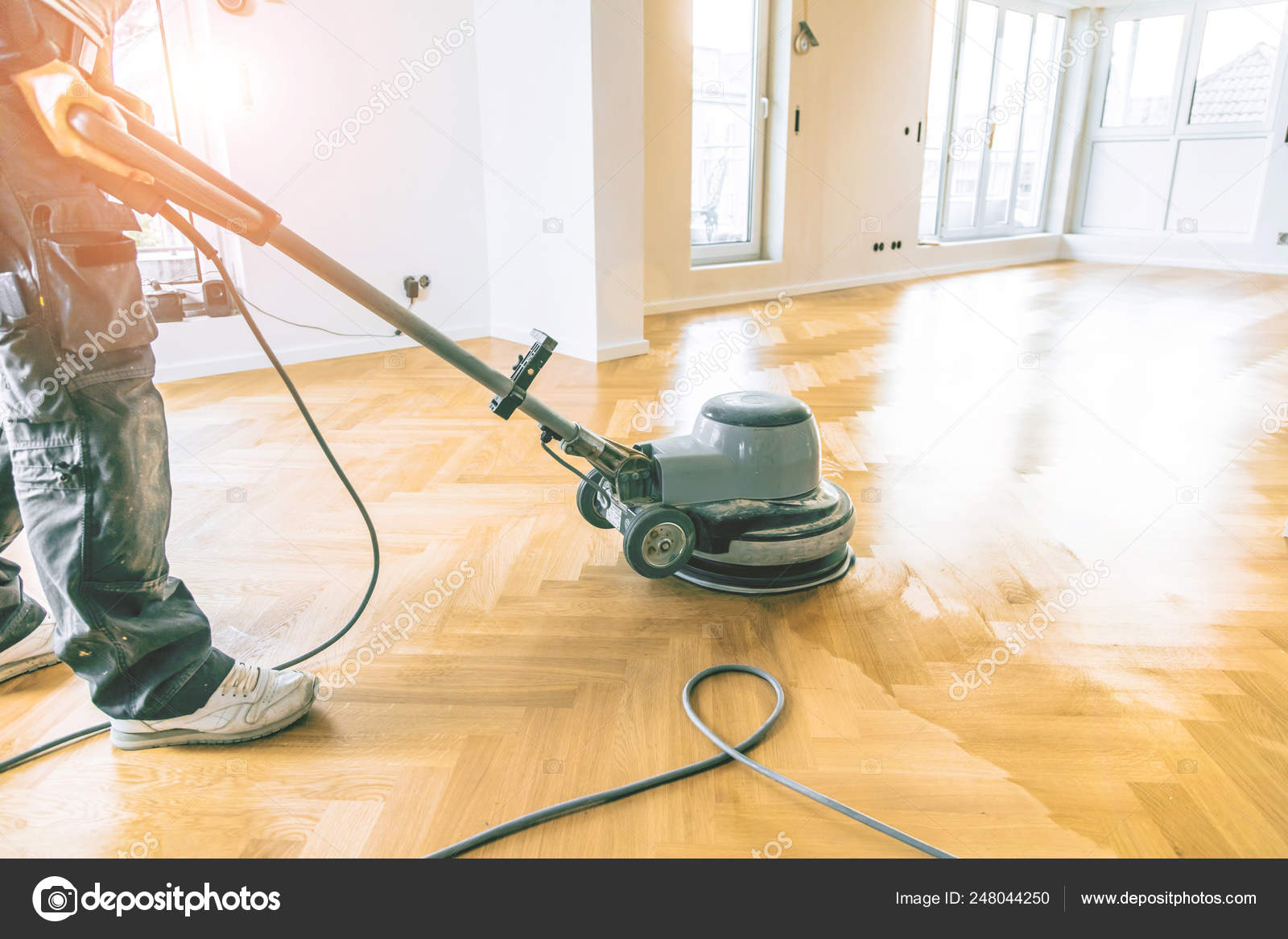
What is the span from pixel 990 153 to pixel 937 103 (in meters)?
0.96

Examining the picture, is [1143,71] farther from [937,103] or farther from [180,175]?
[180,175]

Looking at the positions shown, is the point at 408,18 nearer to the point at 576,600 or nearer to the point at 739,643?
the point at 576,600

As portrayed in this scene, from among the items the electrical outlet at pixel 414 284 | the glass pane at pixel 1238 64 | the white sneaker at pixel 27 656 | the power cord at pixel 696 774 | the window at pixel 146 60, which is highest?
the glass pane at pixel 1238 64

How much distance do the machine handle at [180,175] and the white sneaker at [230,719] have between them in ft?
1.94

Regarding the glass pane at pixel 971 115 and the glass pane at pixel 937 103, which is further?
the glass pane at pixel 971 115

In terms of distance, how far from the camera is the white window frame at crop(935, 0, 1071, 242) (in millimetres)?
6254

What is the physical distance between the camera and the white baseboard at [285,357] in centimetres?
309

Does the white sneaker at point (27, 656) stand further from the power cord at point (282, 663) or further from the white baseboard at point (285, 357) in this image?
the white baseboard at point (285, 357)

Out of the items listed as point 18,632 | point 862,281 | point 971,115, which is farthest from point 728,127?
point 18,632

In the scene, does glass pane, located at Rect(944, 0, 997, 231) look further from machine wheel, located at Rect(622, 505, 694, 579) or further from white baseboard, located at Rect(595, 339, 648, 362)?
machine wheel, located at Rect(622, 505, 694, 579)

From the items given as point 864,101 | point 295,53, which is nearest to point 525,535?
point 295,53

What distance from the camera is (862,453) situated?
2318 millimetres

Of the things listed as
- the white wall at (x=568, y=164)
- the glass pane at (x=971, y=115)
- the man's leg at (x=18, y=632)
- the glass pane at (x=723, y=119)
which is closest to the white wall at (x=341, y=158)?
the white wall at (x=568, y=164)
